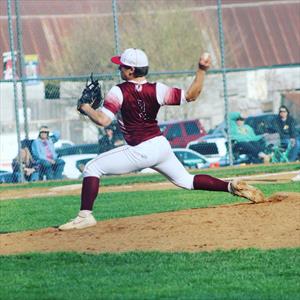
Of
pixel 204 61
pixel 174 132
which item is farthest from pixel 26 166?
pixel 204 61

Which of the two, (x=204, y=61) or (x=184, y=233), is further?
(x=184, y=233)

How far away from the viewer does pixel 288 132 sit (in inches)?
1016

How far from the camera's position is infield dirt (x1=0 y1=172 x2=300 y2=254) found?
33.4 feet

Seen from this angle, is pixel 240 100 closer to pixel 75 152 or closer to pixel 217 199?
pixel 75 152

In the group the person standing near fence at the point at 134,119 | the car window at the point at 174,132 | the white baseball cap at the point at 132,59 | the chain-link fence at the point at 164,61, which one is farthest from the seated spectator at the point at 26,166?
the white baseball cap at the point at 132,59

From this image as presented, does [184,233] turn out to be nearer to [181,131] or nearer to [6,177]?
[6,177]

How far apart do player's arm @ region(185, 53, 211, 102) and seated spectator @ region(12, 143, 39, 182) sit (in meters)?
13.0

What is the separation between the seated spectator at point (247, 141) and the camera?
2533cm

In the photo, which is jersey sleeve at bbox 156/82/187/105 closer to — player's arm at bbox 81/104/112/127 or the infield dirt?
player's arm at bbox 81/104/112/127

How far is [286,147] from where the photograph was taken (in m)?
26.1

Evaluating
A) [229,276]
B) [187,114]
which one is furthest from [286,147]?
[229,276]

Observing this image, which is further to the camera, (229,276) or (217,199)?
(217,199)

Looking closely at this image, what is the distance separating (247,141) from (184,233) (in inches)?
586

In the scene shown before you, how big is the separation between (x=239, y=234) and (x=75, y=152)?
684 inches
